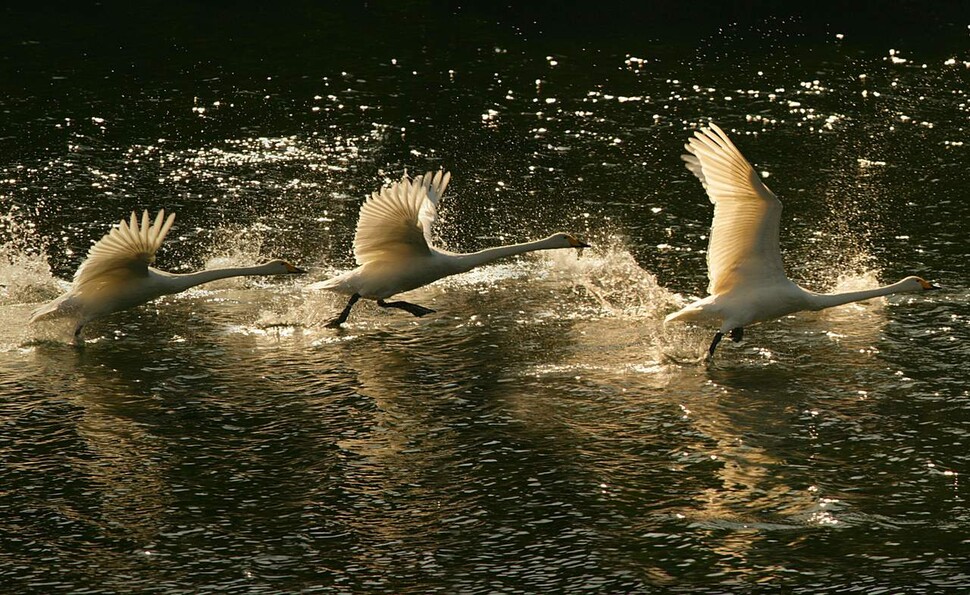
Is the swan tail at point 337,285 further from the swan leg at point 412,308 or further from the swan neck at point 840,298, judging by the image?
the swan neck at point 840,298

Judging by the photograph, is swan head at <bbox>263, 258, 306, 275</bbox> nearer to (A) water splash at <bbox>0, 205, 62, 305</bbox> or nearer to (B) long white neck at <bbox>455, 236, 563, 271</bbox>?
(B) long white neck at <bbox>455, 236, 563, 271</bbox>

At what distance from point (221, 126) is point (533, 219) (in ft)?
22.6

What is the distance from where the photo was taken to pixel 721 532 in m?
10.8

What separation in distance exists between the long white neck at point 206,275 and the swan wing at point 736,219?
4297 mm

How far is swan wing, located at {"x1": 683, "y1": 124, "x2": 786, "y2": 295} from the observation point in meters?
14.0

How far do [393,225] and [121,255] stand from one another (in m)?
2.61

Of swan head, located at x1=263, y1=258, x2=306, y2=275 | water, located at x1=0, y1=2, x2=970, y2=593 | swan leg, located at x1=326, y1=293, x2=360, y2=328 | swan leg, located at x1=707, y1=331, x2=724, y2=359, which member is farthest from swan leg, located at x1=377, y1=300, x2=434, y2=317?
swan leg, located at x1=707, y1=331, x2=724, y2=359

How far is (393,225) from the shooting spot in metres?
15.3

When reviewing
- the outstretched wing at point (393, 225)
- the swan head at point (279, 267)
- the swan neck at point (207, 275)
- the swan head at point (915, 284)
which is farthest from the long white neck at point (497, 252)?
the swan head at point (915, 284)

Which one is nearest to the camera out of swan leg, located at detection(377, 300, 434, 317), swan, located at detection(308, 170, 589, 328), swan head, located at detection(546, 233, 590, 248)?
swan, located at detection(308, 170, 589, 328)

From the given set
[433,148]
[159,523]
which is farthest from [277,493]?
[433,148]

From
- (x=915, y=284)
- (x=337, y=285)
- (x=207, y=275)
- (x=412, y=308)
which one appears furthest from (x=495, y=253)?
(x=915, y=284)

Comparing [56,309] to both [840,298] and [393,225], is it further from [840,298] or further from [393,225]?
[840,298]

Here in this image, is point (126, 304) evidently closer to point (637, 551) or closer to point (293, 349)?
point (293, 349)
